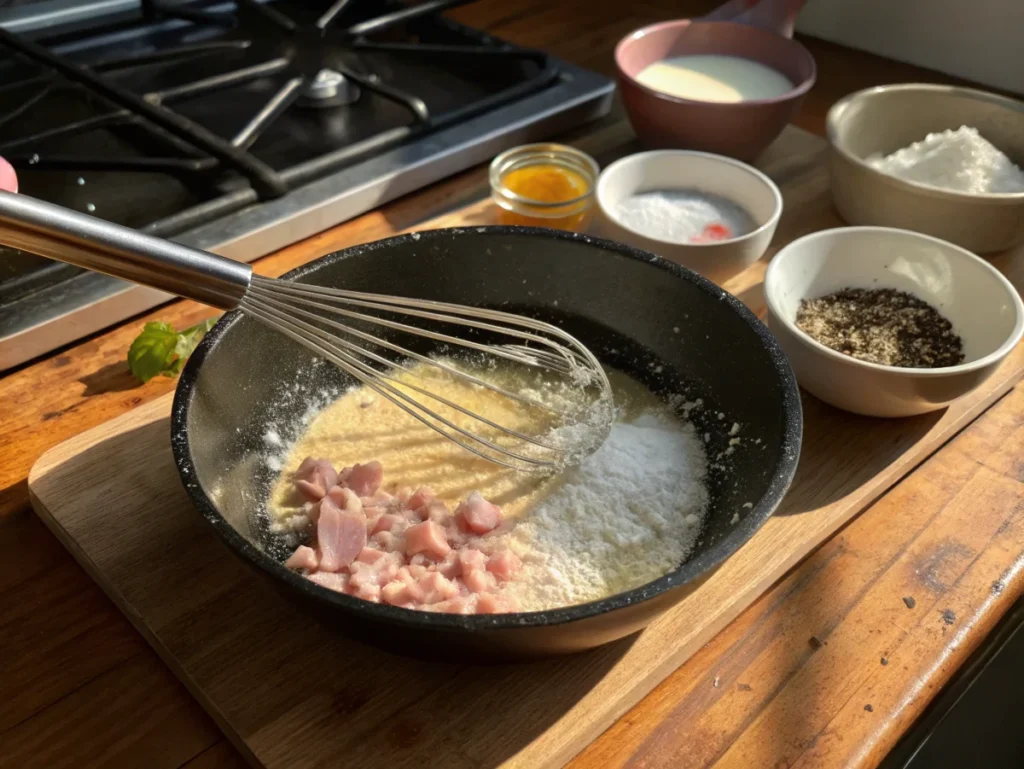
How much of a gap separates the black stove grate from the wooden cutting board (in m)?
0.30

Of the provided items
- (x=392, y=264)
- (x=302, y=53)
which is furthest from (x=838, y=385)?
(x=302, y=53)

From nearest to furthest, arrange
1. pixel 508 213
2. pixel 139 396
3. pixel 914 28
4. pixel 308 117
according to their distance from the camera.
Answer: pixel 139 396
pixel 508 213
pixel 308 117
pixel 914 28

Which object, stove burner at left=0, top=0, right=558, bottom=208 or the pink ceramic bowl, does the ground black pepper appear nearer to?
the pink ceramic bowl

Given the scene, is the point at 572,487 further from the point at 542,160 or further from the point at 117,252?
the point at 542,160

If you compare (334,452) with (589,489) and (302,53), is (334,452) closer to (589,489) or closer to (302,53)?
(589,489)

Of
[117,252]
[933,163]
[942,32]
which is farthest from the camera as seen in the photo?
[942,32]

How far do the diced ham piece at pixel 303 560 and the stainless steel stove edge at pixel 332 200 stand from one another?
369 millimetres

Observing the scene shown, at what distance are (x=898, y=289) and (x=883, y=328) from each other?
2.8 inches

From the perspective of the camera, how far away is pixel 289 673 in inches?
22.4

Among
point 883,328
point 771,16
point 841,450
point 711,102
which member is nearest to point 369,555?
point 841,450

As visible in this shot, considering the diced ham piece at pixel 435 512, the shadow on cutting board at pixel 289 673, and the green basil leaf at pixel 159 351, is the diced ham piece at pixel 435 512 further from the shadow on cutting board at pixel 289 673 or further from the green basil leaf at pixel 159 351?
the green basil leaf at pixel 159 351

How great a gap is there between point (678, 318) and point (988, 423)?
305 millimetres

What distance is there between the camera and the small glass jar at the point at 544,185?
3.12 ft

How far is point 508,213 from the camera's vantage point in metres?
0.97
